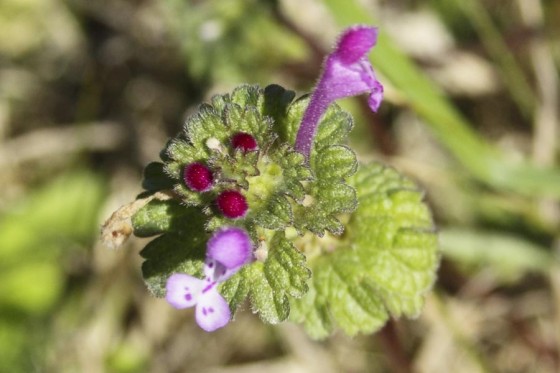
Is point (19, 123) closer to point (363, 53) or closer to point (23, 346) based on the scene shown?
point (23, 346)

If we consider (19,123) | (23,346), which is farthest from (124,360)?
(19,123)

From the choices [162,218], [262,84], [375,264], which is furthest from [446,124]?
[162,218]

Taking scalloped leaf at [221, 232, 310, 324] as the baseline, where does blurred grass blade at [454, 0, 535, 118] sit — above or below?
above

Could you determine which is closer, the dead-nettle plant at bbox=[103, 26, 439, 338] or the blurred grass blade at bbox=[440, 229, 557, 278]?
the dead-nettle plant at bbox=[103, 26, 439, 338]

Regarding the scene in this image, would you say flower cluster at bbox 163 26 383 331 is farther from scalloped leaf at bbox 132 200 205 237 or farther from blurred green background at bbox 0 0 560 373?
blurred green background at bbox 0 0 560 373

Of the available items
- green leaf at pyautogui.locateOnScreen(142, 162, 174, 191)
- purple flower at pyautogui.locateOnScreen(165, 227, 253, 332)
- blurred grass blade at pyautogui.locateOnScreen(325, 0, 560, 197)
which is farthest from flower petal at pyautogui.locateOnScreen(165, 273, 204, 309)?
blurred grass blade at pyautogui.locateOnScreen(325, 0, 560, 197)

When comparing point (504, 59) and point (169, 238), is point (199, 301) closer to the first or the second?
point (169, 238)

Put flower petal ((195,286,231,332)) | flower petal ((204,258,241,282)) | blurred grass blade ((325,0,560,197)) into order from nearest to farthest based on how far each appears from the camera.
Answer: flower petal ((195,286,231,332)), flower petal ((204,258,241,282)), blurred grass blade ((325,0,560,197))
